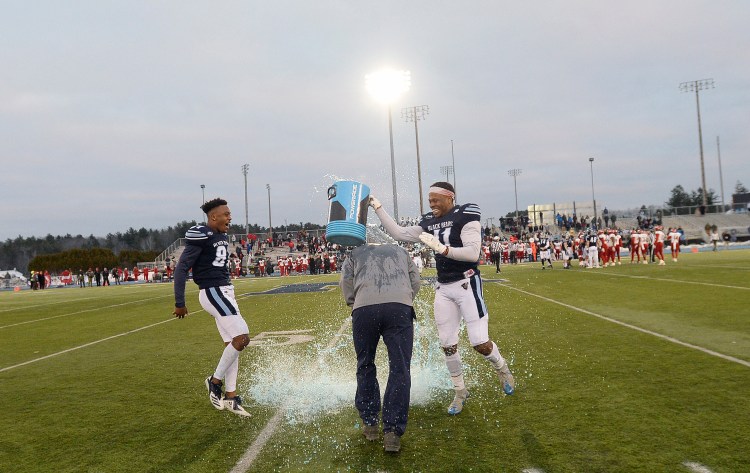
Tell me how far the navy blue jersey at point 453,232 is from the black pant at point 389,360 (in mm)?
837

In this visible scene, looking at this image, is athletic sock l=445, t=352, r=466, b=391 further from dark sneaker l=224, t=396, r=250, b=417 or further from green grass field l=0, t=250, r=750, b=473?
dark sneaker l=224, t=396, r=250, b=417

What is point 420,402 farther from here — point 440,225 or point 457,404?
point 440,225

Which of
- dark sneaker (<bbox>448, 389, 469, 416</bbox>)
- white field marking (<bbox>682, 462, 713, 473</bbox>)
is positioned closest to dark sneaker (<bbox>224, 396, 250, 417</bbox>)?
dark sneaker (<bbox>448, 389, 469, 416</bbox>)

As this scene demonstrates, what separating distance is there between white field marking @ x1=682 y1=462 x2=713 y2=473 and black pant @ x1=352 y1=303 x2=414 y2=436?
6.07 ft

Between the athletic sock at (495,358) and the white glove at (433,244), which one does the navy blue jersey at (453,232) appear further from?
the athletic sock at (495,358)

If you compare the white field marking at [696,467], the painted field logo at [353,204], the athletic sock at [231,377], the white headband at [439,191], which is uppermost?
the white headband at [439,191]

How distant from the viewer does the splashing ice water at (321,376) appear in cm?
547

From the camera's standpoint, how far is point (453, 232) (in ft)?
16.1

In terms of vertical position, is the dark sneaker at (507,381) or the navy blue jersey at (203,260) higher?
the navy blue jersey at (203,260)

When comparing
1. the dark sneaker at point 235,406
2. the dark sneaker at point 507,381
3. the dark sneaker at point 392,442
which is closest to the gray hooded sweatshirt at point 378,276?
the dark sneaker at point 392,442

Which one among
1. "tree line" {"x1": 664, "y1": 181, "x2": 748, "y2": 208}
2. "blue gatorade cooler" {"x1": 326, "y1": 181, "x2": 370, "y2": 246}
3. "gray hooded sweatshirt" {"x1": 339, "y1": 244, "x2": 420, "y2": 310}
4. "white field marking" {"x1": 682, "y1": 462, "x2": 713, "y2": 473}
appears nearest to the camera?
"white field marking" {"x1": 682, "y1": 462, "x2": 713, "y2": 473}

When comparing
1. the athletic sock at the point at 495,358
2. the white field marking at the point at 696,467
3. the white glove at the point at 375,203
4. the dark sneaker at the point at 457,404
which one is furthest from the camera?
the athletic sock at the point at 495,358

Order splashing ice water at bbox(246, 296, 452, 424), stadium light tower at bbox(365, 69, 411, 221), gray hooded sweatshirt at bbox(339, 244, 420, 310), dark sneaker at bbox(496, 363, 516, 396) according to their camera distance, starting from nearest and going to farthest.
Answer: gray hooded sweatshirt at bbox(339, 244, 420, 310) < dark sneaker at bbox(496, 363, 516, 396) < splashing ice water at bbox(246, 296, 452, 424) < stadium light tower at bbox(365, 69, 411, 221)

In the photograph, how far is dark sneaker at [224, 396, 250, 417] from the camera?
5.18 m
